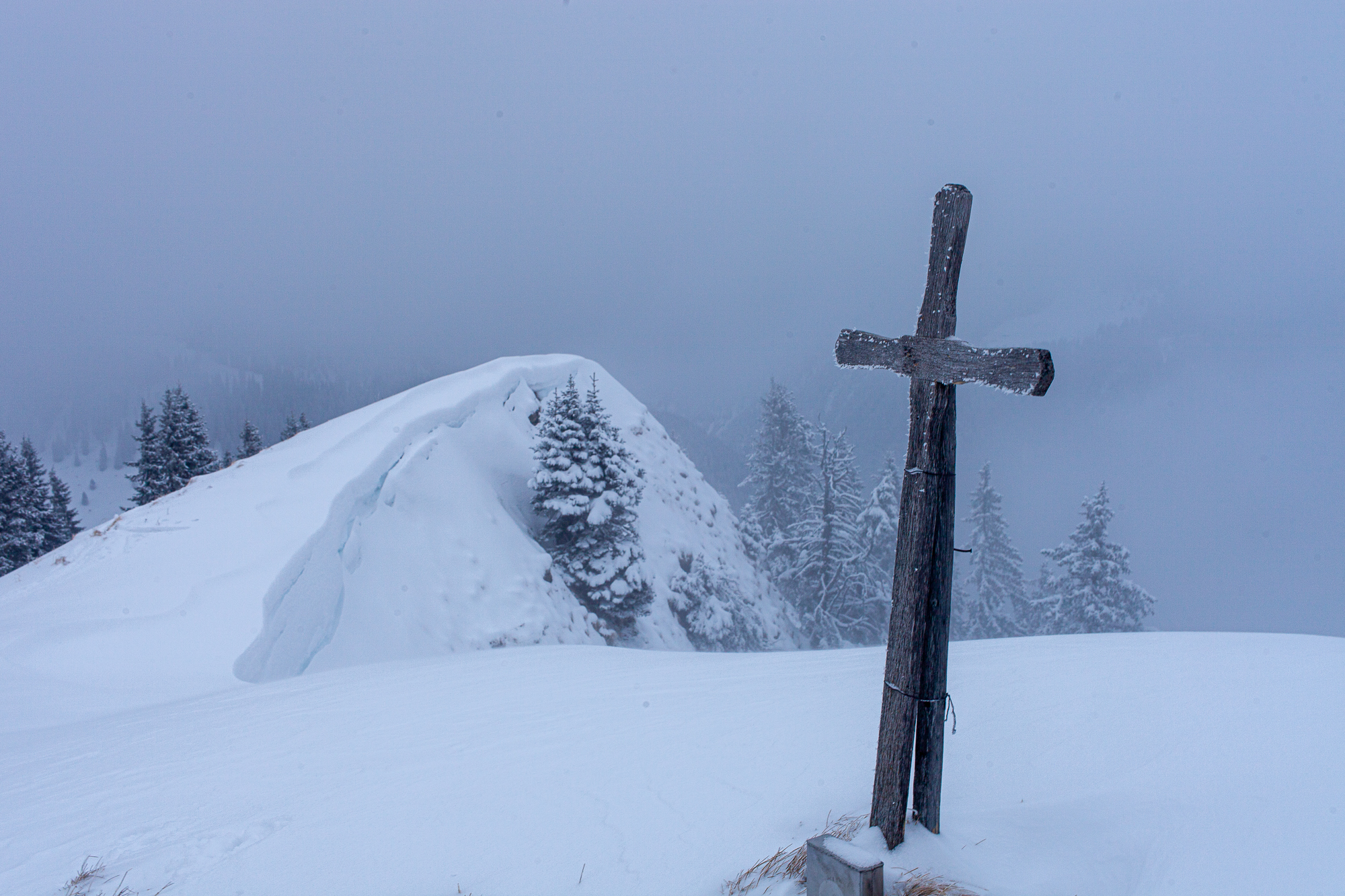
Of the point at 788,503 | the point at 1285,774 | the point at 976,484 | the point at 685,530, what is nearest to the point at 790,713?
the point at 1285,774

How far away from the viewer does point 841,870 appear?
2.65m

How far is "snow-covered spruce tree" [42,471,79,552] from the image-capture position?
102 ft

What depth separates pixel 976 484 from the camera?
111ft

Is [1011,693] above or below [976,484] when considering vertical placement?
below

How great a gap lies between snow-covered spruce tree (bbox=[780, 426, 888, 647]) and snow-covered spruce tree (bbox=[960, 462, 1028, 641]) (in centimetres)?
811

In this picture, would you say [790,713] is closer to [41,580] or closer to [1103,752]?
[1103,752]

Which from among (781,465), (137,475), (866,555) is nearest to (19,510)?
(137,475)

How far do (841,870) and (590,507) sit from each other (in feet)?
48.4

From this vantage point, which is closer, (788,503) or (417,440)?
(417,440)

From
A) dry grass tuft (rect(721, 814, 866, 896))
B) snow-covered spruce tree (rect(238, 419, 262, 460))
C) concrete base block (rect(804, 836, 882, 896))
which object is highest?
snow-covered spruce tree (rect(238, 419, 262, 460))

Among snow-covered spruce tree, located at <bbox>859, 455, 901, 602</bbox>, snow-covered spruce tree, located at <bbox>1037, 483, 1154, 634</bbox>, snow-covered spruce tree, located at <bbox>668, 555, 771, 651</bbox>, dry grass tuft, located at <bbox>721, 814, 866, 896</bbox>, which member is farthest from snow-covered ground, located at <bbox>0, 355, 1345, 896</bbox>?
snow-covered spruce tree, located at <bbox>859, 455, 901, 602</bbox>

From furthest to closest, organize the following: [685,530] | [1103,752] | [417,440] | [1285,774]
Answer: [685,530]
[417,440]
[1103,752]
[1285,774]

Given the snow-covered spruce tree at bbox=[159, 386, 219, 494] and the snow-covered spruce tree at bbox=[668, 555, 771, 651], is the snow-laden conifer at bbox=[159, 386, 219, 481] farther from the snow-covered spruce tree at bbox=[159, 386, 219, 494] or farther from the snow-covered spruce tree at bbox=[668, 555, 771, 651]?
the snow-covered spruce tree at bbox=[668, 555, 771, 651]

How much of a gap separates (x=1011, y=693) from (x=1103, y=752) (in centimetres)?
159
